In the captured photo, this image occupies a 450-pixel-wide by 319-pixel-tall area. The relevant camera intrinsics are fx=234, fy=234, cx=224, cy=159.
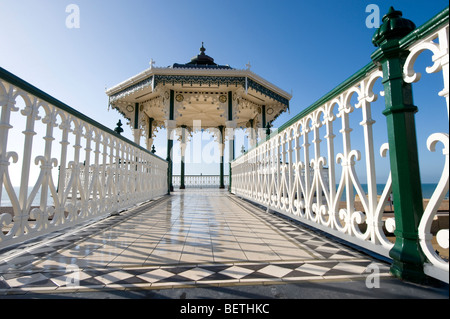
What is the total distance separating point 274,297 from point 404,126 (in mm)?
1140

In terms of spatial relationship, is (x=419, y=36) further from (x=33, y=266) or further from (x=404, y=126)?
(x=33, y=266)

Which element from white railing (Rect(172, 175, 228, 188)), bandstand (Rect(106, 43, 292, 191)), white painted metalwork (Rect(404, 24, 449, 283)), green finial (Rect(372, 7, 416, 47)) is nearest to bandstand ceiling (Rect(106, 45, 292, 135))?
bandstand (Rect(106, 43, 292, 191))

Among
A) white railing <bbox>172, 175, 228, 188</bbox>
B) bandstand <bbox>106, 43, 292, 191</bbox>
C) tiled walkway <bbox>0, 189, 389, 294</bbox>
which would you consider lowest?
tiled walkway <bbox>0, 189, 389, 294</bbox>

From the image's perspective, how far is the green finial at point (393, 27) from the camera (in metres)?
1.33

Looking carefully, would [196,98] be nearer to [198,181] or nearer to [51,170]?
[198,181]

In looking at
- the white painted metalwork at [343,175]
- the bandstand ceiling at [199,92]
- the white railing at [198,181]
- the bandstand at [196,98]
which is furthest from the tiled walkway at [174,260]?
the white railing at [198,181]

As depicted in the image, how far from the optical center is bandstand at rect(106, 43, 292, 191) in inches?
360

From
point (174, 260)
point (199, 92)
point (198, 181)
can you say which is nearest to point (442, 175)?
point (174, 260)

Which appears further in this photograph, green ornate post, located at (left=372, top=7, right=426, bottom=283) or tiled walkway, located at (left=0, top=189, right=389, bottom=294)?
tiled walkway, located at (left=0, top=189, right=389, bottom=294)

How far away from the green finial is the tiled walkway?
1381mm

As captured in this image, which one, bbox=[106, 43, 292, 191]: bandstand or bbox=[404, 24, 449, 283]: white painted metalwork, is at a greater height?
bbox=[106, 43, 292, 191]: bandstand

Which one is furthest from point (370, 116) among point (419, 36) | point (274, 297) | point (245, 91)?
point (245, 91)

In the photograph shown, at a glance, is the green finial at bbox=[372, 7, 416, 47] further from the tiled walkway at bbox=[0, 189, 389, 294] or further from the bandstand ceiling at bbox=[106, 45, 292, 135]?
the bandstand ceiling at bbox=[106, 45, 292, 135]

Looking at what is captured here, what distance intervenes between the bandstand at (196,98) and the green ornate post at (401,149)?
8.14m
